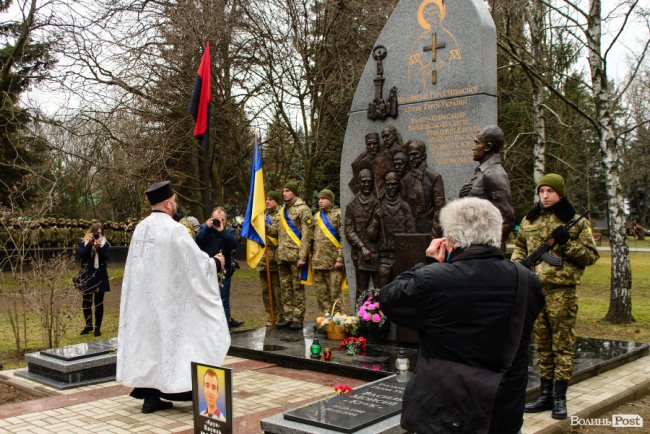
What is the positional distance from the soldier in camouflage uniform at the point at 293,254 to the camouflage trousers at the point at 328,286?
279 mm

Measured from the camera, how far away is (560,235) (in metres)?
5.52

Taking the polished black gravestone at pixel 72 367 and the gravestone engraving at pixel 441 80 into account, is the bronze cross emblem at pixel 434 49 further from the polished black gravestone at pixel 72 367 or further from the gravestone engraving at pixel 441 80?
the polished black gravestone at pixel 72 367

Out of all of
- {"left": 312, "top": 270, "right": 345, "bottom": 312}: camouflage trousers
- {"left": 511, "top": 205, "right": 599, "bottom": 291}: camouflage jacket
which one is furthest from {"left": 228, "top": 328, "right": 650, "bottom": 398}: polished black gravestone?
{"left": 511, "top": 205, "right": 599, "bottom": 291}: camouflage jacket

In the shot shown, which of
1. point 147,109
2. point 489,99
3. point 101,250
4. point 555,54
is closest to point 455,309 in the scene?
point 489,99

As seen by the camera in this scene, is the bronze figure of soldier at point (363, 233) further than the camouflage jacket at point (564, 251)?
Yes

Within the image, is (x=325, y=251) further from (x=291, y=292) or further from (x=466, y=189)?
(x=466, y=189)

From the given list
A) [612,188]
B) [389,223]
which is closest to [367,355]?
[389,223]

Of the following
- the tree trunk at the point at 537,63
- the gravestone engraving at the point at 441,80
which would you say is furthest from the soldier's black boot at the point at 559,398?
the tree trunk at the point at 537,63

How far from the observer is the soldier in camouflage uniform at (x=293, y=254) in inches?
388

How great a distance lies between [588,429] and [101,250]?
26.7 ft

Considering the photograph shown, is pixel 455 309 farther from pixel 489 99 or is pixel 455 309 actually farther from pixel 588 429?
pixel 489 99

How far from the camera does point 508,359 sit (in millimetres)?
3086

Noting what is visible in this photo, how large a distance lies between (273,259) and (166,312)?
4.77m

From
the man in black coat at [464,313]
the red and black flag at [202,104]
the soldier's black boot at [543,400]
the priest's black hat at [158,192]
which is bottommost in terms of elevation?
the soldier's black boot at [543,400]
